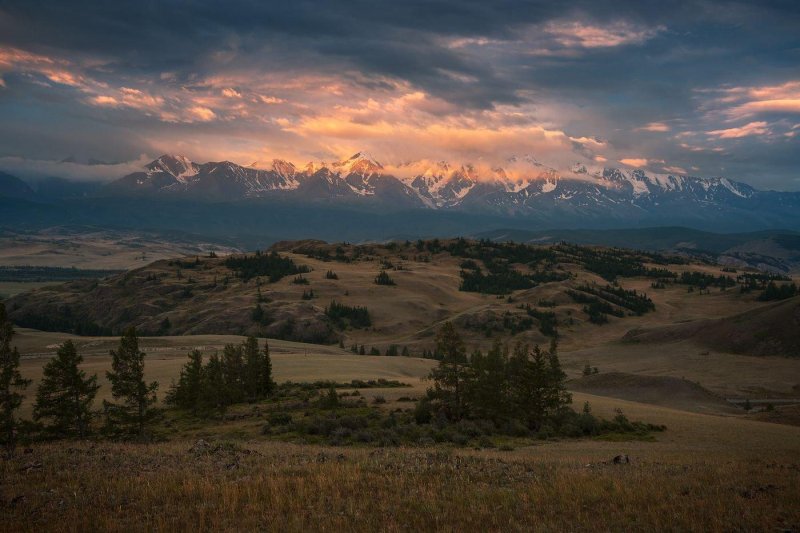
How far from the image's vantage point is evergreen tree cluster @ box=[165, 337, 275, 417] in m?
48.9

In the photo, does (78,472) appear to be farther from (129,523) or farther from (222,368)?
(222,368)

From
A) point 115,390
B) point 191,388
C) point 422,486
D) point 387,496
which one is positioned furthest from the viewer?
point 191,388

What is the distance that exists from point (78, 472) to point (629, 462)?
20.7 meters

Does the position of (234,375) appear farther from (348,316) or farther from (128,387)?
(348,316)

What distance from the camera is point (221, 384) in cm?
4859

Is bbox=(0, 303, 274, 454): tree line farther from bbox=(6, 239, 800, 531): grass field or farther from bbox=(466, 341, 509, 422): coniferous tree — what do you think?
bbox=(466, 341, 509, 422): coniferous tree

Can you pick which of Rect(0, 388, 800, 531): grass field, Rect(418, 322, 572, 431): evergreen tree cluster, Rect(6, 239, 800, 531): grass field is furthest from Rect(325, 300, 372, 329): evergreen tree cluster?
Rect(0, 388, 800, 531): grass field

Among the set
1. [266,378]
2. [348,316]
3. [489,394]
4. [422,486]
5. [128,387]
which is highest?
[422,486]

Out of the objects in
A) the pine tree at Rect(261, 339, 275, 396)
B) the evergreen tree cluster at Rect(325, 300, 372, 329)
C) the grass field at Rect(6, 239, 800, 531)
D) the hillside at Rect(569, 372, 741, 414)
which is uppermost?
the grass field at Rect(6, 239, 800, 531)

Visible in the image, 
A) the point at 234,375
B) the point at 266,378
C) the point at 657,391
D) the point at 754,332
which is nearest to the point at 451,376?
the point at 266,378

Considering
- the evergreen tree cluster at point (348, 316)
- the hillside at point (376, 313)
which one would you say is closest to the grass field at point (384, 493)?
the hillside at point (376, 313)

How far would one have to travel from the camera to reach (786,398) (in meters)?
65.0

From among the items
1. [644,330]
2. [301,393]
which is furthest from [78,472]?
[644,330]

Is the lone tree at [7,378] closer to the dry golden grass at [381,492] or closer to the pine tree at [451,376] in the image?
the dry golden grass at [381,492]
